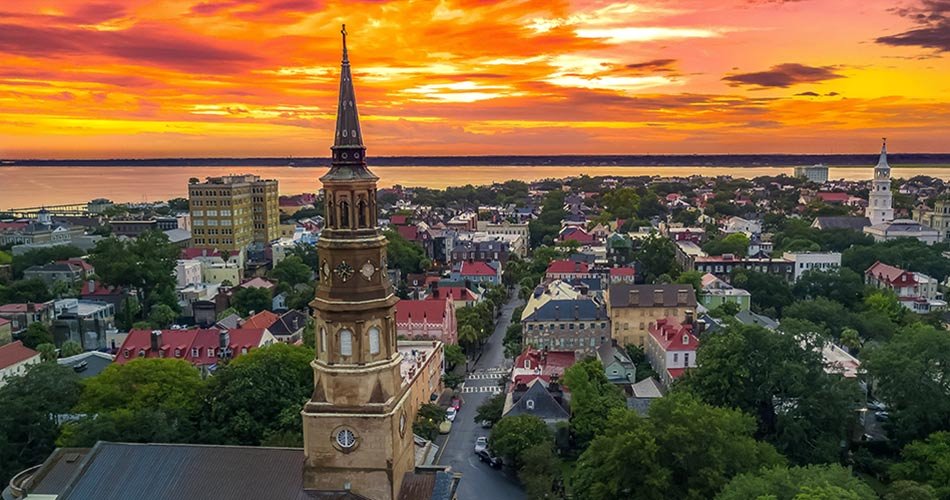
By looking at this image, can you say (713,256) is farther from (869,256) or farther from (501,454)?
(501,454)

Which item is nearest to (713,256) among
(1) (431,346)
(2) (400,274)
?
(2) (400,274)

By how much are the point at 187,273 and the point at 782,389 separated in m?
75.9

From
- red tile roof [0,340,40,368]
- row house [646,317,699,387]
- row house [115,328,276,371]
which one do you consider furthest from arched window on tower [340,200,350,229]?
red tile roof [0,340,40,368]

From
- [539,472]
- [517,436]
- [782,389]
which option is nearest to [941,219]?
[782,389]

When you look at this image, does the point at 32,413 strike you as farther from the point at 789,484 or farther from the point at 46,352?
the point at 789,484

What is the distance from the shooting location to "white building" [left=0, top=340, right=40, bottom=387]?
5856 centimetres

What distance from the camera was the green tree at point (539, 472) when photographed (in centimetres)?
4025

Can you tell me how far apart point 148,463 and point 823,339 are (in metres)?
40.6

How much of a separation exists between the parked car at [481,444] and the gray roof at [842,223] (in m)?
109

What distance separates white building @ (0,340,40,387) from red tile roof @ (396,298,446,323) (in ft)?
100

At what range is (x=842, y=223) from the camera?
465ft

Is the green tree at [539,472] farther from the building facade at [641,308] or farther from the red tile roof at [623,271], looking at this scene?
the red tile roof at [623,271]

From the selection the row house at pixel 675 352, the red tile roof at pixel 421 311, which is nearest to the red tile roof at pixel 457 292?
the red tile roof at pixel 421 311

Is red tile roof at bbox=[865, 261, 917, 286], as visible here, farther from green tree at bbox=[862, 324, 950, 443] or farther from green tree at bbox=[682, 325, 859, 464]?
green tree at bbox=[682, 325, 859, 464]
